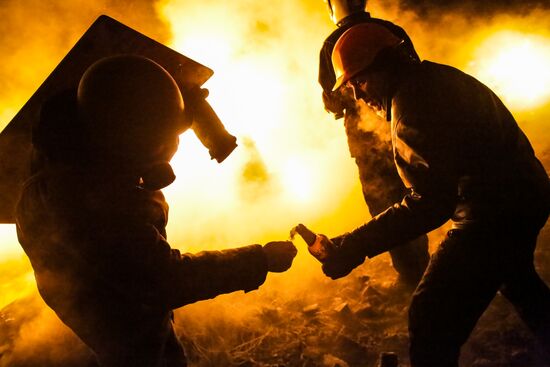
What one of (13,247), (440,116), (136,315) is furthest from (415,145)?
(13,247)

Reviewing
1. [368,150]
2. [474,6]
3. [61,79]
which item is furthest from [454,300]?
[474,6]

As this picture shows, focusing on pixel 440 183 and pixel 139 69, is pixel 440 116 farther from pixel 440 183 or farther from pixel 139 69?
pixel 139 69

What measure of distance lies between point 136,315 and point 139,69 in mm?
1273

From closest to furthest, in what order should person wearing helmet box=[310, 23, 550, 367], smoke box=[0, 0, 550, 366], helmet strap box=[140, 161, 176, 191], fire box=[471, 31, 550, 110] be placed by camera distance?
1. helmet strap box=[140, 161, 176, 191]
2. person wearing helmet box=[310, 23, 550, 367]
3. smoke box=[0, 0, 550, 366]
4. fire box=[471, 31, 550, 110]

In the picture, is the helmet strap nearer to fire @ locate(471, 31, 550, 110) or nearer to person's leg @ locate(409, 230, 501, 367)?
person's leg @ locate(409, 230, 501, 367)

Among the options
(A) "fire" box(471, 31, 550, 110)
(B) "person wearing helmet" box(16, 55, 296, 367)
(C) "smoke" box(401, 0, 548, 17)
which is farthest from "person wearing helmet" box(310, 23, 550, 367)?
(C) "smoke" box(401, 0, 548, 17)

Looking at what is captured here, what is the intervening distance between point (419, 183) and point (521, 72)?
38.8 feet

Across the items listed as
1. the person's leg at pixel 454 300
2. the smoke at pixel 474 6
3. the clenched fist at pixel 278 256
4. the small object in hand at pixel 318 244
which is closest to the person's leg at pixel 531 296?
the person's leg at pixel 454 300

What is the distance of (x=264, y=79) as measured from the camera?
11664mm

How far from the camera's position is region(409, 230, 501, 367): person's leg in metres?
2.28

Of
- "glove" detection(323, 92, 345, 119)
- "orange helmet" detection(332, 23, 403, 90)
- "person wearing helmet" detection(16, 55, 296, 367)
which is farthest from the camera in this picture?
"glove" detection(323, 92, 345, 119)

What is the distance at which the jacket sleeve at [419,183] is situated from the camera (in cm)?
223

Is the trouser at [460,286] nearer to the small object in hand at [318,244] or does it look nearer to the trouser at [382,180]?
the small object in hand at [318,244]

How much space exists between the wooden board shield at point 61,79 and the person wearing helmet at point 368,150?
3.11m
